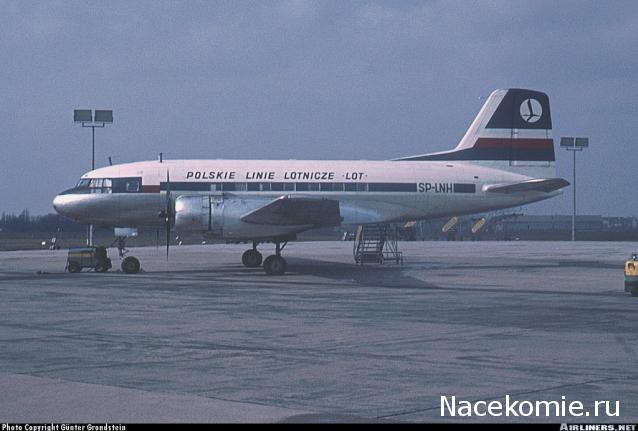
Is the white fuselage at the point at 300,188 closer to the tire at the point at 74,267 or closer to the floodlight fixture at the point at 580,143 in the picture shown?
the tire at the point at 74,267

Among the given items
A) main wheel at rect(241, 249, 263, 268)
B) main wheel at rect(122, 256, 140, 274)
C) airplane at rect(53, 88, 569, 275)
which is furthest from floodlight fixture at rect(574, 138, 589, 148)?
main wheel at rect(122, 256, 140, 274)

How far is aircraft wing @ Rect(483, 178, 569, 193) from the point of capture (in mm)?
38688

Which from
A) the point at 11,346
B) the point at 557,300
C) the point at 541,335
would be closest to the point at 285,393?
the point at 11,346

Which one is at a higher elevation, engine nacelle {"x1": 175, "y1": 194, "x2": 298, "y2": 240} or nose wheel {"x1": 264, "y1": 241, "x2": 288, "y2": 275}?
engine nacelle {"x1": 175, "y1": 194, "x2": 298, "y2": 240}

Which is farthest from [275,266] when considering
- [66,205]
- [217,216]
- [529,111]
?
[529,111]

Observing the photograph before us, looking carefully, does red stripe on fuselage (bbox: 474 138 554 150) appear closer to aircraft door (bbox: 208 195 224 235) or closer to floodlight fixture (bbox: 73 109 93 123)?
aircraft door (bbox: 208 195 224 235)

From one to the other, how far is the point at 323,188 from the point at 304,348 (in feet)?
74.3

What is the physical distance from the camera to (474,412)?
9953mm

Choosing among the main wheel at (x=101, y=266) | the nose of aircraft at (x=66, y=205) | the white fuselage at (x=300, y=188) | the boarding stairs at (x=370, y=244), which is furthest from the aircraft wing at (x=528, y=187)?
the nose of aircraft at (x=66, y=205)

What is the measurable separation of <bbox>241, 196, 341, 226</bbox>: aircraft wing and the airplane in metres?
0.05

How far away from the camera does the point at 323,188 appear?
37.4 m

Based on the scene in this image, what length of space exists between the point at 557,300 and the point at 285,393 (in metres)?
15.2

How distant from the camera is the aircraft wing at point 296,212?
33125mm

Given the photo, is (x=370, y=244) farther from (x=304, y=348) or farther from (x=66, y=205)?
(x=304, y=348)
